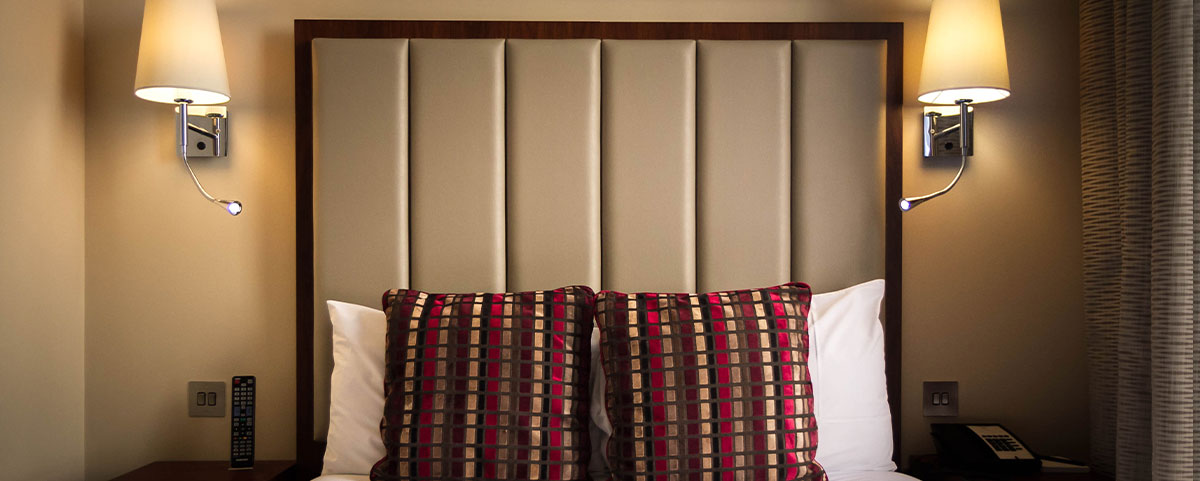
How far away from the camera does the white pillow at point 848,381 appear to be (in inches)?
67.5

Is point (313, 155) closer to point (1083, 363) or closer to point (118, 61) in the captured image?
point (118, 61)

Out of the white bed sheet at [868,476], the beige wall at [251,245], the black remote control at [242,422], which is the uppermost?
the beige wall at [251,245]

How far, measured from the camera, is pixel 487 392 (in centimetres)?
149

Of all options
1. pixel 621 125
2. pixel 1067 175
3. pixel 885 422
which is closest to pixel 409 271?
pixel 621 125

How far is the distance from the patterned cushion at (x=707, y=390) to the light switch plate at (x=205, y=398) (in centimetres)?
121

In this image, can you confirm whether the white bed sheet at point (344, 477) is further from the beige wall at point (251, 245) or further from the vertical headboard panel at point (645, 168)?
the vertical headboard panel at point (645, 168)

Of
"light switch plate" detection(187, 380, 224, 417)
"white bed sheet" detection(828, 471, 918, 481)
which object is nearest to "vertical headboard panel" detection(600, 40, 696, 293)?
"white bed sheet" detection(828, 471, 918, 481)

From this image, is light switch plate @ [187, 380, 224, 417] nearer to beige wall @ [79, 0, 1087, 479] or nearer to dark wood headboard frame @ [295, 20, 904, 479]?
beige wall @ [79, 0, 1087, 479]

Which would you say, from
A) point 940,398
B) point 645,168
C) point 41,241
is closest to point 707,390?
point 645,168

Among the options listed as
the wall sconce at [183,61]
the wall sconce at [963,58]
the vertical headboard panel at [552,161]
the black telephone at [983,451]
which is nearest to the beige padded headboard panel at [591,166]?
the vertical headboard panel at [552,161]

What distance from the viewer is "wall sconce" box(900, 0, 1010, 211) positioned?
1.79 meters

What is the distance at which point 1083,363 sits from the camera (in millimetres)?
2062

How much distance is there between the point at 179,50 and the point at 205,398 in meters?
0.98

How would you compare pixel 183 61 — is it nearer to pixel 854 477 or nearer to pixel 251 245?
pixel 251 245
